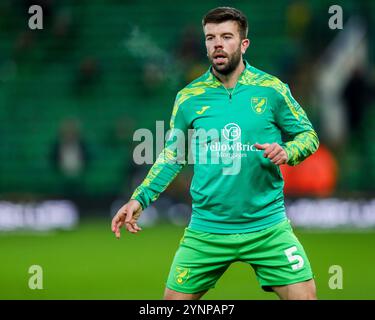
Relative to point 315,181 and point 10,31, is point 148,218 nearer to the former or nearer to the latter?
point 315,181

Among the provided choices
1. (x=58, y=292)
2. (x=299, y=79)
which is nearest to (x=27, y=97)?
(x=299, y=79)

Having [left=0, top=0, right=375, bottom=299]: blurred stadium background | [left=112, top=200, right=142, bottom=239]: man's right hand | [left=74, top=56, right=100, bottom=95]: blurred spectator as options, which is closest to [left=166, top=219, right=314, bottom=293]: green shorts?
[left=112, top=200, right=142, bottom=239]: man's right hand

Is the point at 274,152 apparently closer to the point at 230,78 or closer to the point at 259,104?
the point at 259,104

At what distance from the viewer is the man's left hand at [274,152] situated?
527cm

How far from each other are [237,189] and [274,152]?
47cm

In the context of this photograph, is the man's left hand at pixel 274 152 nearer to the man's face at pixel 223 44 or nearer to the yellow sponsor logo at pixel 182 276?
the man's face at pixel 223 44

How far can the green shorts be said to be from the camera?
18.4 feet

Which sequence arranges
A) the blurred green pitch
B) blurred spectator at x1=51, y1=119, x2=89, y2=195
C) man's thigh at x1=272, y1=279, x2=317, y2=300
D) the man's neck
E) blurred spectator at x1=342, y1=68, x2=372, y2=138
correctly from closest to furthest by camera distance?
1. man's thigh at x1=272, y1=279, x2=317, y2=300
2. the man's neck
3. the blurred green pitch
4. blurred spectator at x1=342, y1=68, x2=372, y2=138
5. blurred spectator at x1=51, y1=119, x2=89, y2=195

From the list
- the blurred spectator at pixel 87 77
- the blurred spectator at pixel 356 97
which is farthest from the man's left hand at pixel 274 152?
the blurred spectator at pixel 87 77

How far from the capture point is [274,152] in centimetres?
528

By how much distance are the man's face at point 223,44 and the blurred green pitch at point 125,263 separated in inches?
131

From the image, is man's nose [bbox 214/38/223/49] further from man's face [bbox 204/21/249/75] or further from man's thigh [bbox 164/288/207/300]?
man's thigh [bbox 164/288/207/300]

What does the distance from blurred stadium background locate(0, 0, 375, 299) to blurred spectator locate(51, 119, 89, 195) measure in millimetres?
22

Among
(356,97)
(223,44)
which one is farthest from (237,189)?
(356,97)
